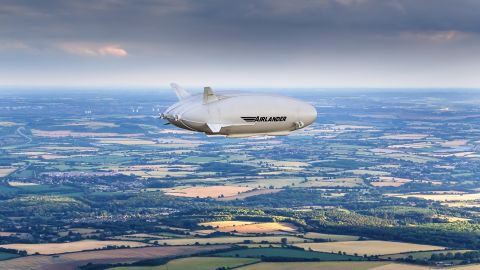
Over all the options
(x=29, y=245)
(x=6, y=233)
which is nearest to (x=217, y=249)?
(x=29, y=245)

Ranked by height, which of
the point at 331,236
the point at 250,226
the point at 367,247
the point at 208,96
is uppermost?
the point at 208,96

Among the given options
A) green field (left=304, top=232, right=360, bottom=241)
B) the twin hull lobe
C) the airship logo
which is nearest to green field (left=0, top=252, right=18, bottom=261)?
green field (left=304, top=232, right=360, bottom=241)

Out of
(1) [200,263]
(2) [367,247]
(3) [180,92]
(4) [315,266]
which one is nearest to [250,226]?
(2) [367,247]

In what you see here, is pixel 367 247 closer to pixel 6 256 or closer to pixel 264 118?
pixel 6 256

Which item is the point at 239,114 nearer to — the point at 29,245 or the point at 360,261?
the point at 360,261

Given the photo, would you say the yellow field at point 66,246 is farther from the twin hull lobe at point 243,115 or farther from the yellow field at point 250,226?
the twin hull lobe at point 243,115

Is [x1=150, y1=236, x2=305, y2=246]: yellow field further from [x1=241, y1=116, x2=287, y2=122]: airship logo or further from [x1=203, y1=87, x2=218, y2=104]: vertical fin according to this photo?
[x1=203, y1=87, x2=218, y2=104]: vertical fin

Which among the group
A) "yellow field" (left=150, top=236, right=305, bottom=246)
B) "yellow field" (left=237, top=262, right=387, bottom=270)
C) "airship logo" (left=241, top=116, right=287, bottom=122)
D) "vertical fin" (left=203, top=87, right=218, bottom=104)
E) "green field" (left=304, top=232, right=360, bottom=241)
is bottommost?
"green field" (left=304, top=232, right=360, bottom=241)
